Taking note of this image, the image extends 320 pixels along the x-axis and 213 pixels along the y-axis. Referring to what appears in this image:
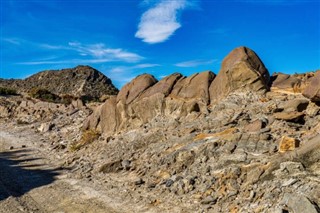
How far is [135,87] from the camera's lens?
2870cm

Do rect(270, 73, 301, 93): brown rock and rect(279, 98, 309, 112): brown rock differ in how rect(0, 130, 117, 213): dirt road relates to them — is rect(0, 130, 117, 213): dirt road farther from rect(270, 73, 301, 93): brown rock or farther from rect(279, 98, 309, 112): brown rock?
rect(270, 73, 301, 93): brown rock

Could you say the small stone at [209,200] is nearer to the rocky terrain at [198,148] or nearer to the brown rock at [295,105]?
the rocky terrain at [198,148]

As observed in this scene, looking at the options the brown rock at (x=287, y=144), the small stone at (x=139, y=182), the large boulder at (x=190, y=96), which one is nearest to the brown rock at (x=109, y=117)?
the large boulder at (x=190, y=96)

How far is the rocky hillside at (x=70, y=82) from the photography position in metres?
78.4

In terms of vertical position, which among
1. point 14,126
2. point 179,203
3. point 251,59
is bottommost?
point 179,203

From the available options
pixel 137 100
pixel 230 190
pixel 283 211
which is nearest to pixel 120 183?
pixel 230 190

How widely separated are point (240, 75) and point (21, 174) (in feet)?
45.7

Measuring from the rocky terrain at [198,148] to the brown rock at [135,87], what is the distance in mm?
89

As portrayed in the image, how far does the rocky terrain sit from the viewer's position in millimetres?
13070

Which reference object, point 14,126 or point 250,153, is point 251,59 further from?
point 14,126

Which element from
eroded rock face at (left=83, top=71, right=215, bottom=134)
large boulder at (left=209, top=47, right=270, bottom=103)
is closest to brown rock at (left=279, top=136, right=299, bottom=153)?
large boulder at (left=209, top=47, right=270, bottom=103)

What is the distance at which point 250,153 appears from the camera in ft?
50.8

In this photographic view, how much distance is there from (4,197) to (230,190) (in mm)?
9712

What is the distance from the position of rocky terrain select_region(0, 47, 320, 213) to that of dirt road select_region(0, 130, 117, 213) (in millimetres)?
105
